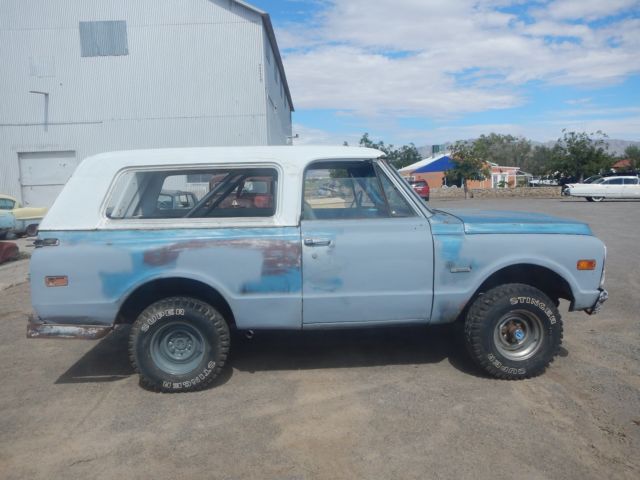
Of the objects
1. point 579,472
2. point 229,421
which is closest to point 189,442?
point 229,421

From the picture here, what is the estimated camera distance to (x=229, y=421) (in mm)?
4016

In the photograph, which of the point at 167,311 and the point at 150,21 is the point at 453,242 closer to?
the point at 167,311

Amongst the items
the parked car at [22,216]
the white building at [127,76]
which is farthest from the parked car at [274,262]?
the white building at [127,76]

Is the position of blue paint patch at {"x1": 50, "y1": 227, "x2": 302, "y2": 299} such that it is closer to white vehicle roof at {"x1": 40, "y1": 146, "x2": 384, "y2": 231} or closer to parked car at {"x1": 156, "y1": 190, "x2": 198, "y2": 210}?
white vehicle roof at {"x1": 40, "y1": 146, "x2": 384, "y2": 231}

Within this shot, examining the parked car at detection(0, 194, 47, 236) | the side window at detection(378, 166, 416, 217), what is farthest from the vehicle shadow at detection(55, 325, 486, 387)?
the parked car at detection(0, 194, 47, 236)

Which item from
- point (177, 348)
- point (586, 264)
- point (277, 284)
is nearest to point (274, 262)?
point (277, 284)

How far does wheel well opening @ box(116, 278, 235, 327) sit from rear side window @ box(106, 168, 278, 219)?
0.57 m

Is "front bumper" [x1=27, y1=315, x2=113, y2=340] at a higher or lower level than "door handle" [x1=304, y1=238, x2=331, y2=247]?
lower

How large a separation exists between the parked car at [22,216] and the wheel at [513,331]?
1545 cm

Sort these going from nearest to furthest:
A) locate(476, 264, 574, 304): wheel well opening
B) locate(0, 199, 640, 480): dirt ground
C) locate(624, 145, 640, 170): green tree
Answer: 1. locate(0, 199, 640, 480): dirt ground
2. locate(476, 264, 574, 304): wheel well opening
3. locate(624, 145, 640, 170): green tree

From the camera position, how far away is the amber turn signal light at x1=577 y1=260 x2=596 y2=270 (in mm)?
4594

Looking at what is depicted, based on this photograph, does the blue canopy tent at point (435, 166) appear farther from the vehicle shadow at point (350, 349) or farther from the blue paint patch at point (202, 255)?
the blue paint patch at point (202, 255)

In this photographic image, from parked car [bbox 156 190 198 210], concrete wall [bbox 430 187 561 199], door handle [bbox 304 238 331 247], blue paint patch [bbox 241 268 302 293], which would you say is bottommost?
concrete wall [bbox 430 187 561 199]

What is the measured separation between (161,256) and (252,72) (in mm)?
18548
